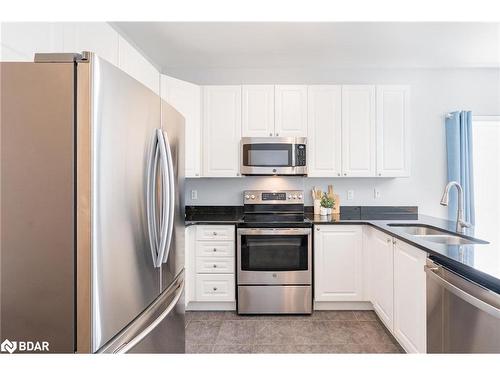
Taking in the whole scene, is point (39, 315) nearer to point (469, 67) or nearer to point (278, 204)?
point (278, 204)

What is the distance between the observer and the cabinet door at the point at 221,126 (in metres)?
3.21

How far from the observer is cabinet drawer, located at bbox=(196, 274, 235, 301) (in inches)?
116

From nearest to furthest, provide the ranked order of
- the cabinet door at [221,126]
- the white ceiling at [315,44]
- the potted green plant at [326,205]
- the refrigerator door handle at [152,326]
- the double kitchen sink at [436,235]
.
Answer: the refrigerator door handle at [152,326]
the double kitchen sink at [436,235]
the white ceiling at [315,44]
the cabinet door at [221,126]
the potted green plant at [326,205]

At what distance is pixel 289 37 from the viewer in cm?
278

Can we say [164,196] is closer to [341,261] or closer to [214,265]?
[214,265]

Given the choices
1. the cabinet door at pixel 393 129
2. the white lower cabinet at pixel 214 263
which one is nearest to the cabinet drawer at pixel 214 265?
the white lower cabinet at pixel 214 263

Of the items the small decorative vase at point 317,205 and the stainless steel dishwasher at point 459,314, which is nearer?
the stainless steel dishwasher at point 459,314

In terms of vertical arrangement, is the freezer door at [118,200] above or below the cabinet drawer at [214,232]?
above

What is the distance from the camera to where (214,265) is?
2939mm

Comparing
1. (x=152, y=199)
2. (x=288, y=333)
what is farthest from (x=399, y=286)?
(x=152, y=199)

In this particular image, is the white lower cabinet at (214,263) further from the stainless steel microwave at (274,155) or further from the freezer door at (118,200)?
the freezer door at (118,200)

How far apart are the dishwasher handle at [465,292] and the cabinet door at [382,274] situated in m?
0.67

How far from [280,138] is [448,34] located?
69.3 inches
